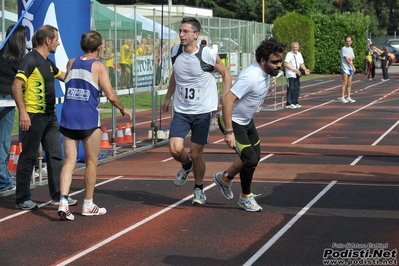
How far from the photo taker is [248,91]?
9.12 meters

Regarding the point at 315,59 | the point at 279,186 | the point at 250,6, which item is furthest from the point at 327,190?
the point at 250,6

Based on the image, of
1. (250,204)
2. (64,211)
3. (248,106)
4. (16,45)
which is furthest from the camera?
(16,45)

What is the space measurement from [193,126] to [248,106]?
2.65 feet

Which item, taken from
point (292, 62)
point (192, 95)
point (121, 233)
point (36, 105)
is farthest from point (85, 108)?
point (292, 62)

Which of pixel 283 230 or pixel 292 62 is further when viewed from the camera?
pixel 292 62

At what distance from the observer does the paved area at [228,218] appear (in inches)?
293

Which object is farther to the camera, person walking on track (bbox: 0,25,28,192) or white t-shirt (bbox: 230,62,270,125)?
person walking on track (bbox: 0,25,28,192)

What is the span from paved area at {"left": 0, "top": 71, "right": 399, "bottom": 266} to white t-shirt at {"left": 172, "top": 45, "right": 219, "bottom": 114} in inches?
43.8

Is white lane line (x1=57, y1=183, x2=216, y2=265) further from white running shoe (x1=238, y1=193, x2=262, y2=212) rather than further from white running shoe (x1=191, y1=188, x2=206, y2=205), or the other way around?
white running shoe (x1=238, y1=193, x2=262, y2=212)

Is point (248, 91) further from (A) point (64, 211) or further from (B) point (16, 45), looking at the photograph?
(B) point (16, 45)

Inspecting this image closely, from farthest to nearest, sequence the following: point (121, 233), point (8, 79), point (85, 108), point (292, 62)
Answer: point (292, 62) < point (8, 79) < point (85, 108) < point (121, 233)

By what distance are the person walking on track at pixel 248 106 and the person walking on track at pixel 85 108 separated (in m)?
1.13

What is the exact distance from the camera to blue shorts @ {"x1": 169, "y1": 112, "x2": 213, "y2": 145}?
31.9ft

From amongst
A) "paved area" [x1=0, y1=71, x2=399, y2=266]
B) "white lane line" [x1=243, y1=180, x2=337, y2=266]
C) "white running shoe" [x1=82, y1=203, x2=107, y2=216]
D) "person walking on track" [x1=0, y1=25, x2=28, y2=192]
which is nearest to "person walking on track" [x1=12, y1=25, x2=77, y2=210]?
"paved area" [x1=0, y1=71, x2=399, y2=266]
